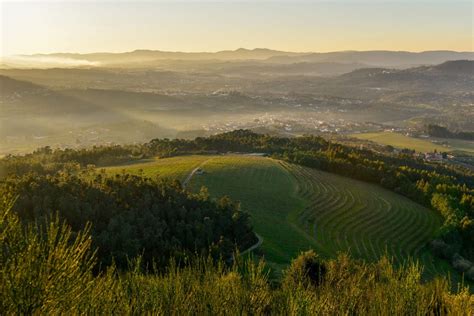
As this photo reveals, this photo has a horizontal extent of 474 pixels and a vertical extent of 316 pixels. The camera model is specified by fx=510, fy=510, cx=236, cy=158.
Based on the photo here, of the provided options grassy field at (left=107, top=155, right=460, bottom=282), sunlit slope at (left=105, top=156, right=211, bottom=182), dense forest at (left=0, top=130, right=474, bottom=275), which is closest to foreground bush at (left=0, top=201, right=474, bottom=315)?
grassy field at (left=107, top=155, right=460, bottom=282)

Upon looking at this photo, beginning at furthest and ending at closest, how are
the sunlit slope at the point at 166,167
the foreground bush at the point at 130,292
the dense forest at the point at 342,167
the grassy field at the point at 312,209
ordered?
the sunlit slope at the point at 166,167 → the dense forest at the point at 342,167 → the grassy field at the point at 312,209 → the foreground bush at the point at 130,292

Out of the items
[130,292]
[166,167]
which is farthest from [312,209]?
[130,292]

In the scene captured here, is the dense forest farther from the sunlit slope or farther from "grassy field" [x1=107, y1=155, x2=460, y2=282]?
the sunlit slope

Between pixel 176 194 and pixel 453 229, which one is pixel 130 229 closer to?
pixel 176 194

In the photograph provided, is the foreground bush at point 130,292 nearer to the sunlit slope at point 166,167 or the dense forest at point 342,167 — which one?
the dense forest at point 342,167

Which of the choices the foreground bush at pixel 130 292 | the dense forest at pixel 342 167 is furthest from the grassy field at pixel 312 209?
the foreground bush at pixel 130 292

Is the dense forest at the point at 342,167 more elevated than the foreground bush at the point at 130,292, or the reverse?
the foreground bush at the point at 130,292
